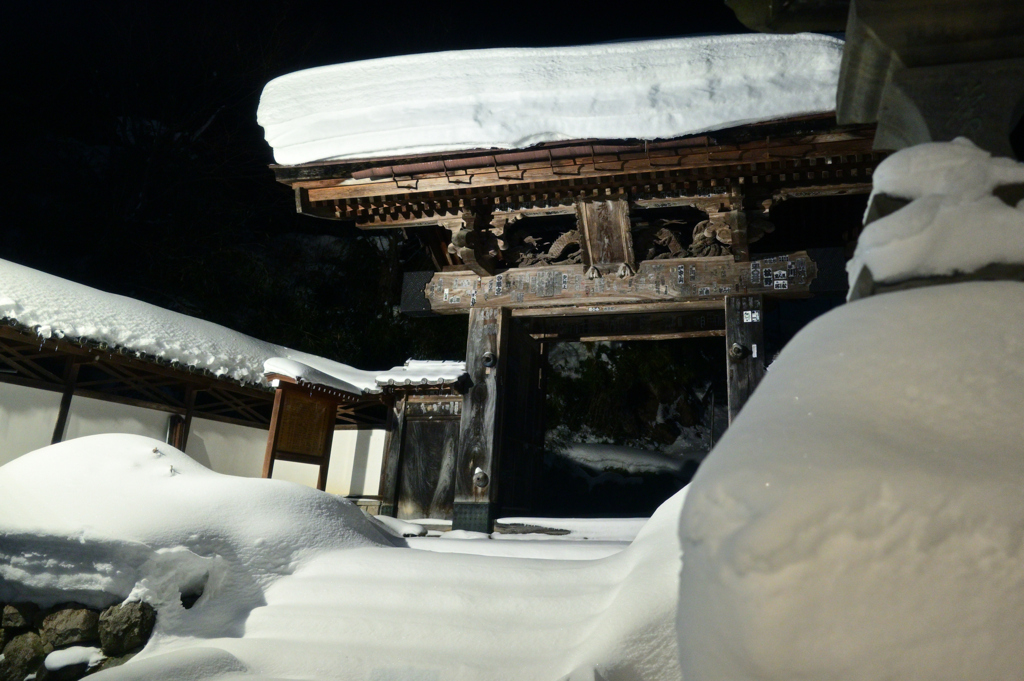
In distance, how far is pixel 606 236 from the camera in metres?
6.87

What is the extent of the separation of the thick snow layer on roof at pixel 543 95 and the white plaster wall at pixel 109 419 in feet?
14.2

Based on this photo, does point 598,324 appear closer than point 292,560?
No

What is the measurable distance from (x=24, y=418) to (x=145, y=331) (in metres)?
1.62

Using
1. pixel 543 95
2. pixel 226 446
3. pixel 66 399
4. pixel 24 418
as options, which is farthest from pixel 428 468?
pixel 24 418

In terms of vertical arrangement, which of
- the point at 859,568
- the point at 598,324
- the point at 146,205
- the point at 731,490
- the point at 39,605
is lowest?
the point at 39,605

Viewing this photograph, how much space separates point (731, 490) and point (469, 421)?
19.5 feet

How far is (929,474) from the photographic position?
1174 millimetres

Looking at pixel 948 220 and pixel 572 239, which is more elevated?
pixel 572 239

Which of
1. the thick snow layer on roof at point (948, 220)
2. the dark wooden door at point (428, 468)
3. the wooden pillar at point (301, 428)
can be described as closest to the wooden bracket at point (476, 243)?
the dark wooden door at point (428, 468)

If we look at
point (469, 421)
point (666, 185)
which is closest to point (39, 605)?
point (469, 421)

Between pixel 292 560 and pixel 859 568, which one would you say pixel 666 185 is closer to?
pixel 292 560

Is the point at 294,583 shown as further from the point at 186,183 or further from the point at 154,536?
the point at 186,183

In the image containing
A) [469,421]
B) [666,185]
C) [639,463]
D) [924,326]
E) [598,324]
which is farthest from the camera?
[639,463]

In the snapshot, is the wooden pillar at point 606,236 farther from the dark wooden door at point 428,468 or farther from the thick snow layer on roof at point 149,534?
the thick snow layer on roof at point 149,534
